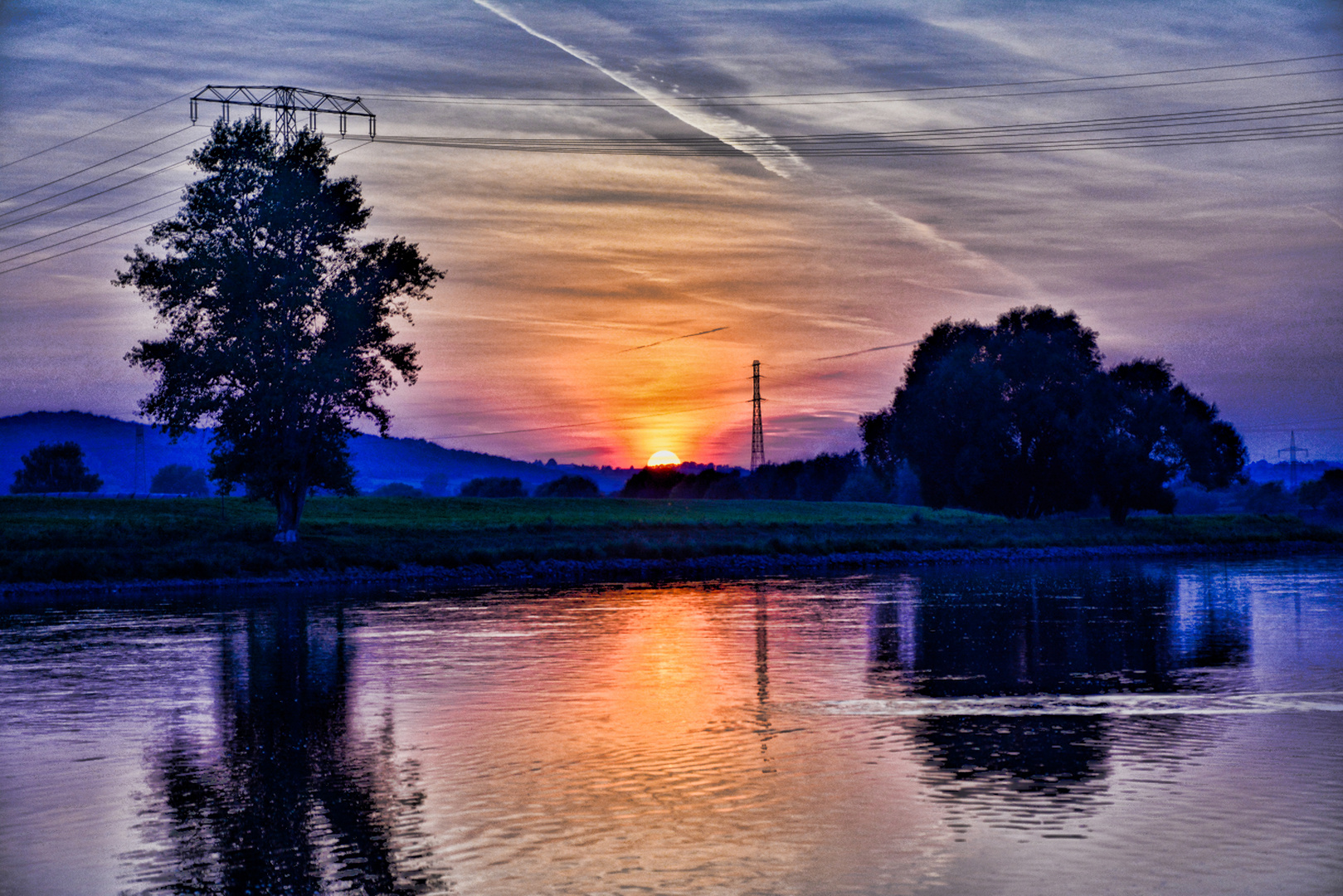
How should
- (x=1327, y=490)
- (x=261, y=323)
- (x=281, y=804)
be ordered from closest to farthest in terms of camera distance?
(x=281, y=804), (x=261, y=323), (x=1327, y=490)

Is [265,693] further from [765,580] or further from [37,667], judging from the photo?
[765,580]

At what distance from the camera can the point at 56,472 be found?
17525cm

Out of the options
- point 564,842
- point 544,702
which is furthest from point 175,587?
point 564,842

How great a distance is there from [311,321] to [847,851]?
5783cm

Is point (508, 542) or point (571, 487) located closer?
point (508, 542)

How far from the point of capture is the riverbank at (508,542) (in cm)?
5812

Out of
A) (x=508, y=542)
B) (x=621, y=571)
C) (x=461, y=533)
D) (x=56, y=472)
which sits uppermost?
(x=56, y=472)

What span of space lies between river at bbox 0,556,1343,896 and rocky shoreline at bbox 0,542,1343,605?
2037 centimetres

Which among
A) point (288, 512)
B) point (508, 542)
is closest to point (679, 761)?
point (288, 512)

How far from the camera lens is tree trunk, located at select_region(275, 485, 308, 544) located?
6562 centimetres

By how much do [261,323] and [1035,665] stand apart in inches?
1850

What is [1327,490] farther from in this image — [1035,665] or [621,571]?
[1035,665]

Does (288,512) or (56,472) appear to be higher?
(56,472)

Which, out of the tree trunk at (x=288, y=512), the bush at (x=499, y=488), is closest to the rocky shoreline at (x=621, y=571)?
the tree trunk at (x=288, y=512)
